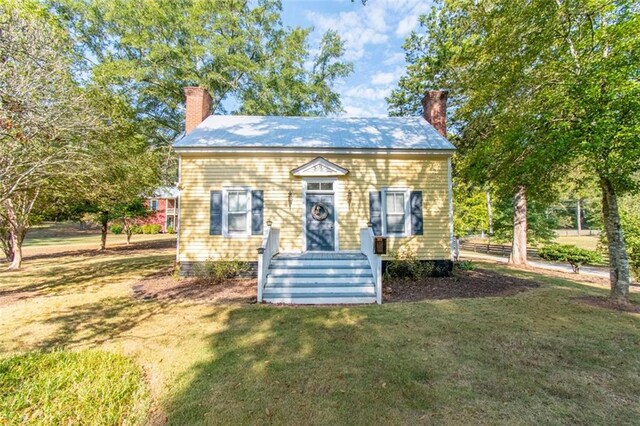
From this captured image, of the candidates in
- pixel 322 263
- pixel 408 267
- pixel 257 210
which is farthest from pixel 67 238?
pixel 408 267

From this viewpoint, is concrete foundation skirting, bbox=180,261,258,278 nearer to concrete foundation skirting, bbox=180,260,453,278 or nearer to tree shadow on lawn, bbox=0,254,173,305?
concrete foundation skirting, bbox=180,260,453,278

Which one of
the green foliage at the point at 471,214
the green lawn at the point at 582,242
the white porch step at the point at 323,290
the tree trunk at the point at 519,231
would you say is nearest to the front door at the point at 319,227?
the white porch step at the point at 323,290

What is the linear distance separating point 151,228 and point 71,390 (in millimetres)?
36615

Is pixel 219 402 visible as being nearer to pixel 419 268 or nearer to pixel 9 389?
pixel 9 389

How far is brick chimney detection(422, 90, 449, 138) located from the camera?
10.9 meters

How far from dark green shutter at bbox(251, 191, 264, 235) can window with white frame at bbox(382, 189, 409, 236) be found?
4016 mm

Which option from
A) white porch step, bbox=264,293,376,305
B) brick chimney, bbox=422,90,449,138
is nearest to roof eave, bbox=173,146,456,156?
brick chimney, bbox=422,90,449,138

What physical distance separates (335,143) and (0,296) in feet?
33.1

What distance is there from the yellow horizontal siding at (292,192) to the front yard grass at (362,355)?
2.63m

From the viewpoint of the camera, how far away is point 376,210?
938 centimetres

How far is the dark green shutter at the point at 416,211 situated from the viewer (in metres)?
9.34

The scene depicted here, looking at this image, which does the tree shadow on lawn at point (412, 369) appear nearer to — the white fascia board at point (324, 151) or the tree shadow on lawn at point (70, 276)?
the white fascia board at point (324, 151)

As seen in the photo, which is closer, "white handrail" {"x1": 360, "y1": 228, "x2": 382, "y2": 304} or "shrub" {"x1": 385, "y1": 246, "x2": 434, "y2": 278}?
"white handrail" {"x1": 360, "y1": 228, "x2": 382, "y2": 304}

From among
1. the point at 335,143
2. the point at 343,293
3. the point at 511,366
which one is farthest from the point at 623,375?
the point at 335,143
